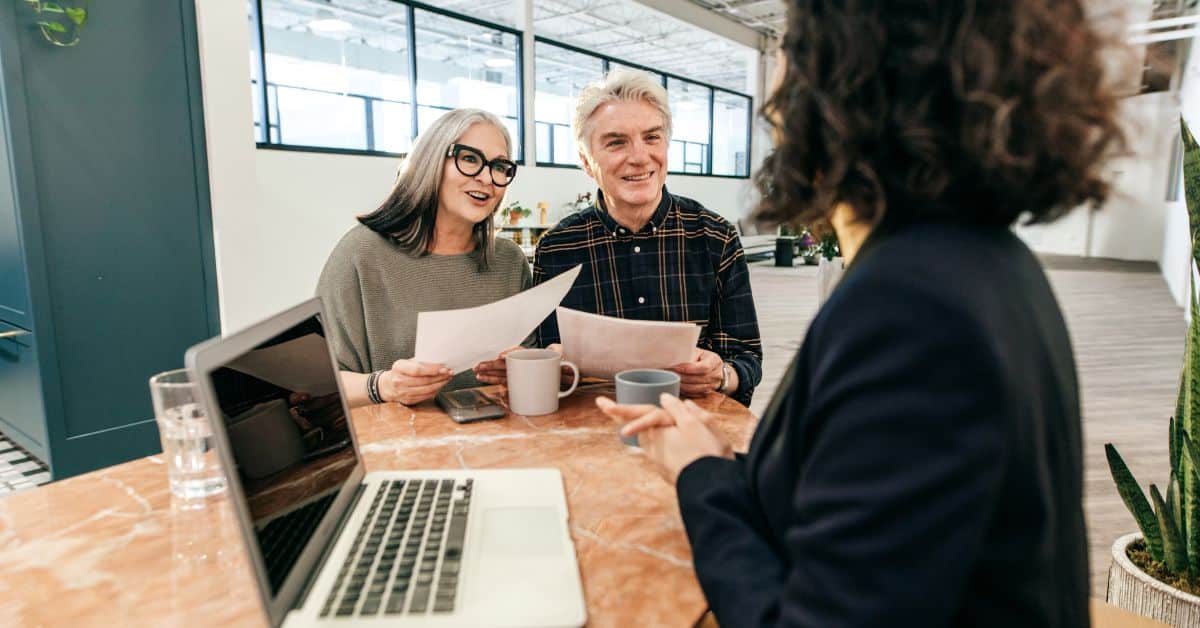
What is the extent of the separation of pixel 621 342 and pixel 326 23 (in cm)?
967

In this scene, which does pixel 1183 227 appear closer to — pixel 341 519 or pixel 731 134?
pixel 731 134

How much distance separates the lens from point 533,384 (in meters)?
1.31

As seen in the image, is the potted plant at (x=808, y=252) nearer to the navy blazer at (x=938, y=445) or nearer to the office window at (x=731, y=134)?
the office window at (x=731, y=134)

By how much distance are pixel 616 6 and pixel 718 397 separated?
1019cm

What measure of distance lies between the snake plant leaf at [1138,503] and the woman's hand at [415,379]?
4.85 ft

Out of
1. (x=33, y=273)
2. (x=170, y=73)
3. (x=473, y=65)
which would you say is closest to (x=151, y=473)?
(x=33, y=273)

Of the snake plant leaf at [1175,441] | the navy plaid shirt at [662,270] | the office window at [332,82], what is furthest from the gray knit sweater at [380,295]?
the office window at [332,82]

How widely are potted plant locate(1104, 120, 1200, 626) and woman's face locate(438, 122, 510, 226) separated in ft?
5.08

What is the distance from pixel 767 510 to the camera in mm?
640

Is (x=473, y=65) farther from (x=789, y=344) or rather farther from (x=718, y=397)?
(x=718, y=397)

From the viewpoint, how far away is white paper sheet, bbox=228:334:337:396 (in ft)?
2.25

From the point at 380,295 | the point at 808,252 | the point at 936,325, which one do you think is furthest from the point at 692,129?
the point at 936,325

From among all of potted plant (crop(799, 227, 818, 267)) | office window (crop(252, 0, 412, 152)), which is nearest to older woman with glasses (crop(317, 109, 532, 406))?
office window (crop(252, 0, 412, 152))

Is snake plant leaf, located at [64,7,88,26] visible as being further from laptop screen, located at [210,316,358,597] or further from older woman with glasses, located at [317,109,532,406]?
laptop screen, located at [210,316,358,597]
